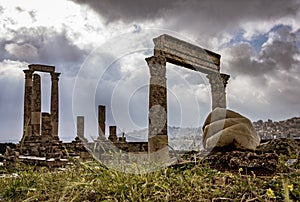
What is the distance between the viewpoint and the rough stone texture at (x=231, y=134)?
5117mm

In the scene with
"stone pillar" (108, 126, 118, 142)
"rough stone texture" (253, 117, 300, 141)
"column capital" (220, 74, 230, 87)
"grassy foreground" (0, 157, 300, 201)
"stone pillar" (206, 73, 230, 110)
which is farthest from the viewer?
"stone pillar" (108, 126, 118, 142)

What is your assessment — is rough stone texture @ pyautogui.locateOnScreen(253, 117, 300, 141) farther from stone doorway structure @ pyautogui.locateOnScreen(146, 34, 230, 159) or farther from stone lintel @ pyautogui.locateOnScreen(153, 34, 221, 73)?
stone lintel @ pyautogui.locateOnScreen(153, 34, 221, 73)

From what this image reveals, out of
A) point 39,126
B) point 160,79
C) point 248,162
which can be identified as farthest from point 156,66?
point 39,126

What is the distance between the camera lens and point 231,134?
5.12 meters

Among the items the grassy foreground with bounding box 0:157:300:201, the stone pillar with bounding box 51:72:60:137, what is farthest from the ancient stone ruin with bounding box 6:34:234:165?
the grassy foreground with bounding box 0:157:300:201

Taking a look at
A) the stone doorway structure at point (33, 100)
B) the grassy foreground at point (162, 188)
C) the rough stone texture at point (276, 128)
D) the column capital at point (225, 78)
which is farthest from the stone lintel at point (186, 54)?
the grassy foreground at point (162, 188)

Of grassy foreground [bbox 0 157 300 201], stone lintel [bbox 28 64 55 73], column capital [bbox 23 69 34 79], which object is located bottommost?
grassy foreground [bbox 0 157 300 201]

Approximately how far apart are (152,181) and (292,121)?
994 cm

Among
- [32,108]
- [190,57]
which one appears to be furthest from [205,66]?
[32,108]

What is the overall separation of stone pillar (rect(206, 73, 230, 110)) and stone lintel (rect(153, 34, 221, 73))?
0.56 metres

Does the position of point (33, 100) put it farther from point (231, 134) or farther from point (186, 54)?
point (231, 134)

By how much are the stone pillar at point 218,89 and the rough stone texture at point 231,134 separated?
11.8 m

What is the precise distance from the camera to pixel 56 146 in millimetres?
18969

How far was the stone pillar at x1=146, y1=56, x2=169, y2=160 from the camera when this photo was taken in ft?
41.4
